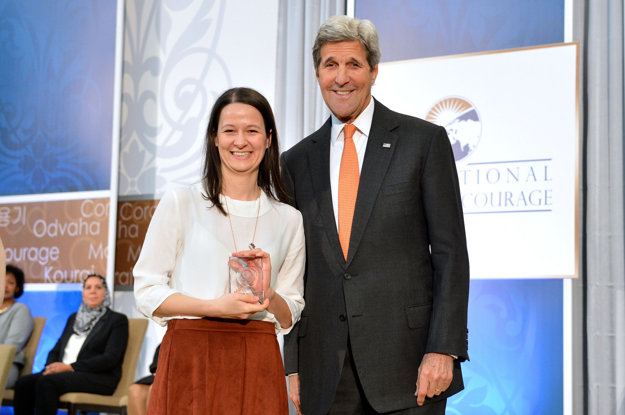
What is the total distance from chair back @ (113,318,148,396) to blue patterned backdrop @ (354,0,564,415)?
220cm

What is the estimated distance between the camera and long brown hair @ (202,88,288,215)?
212 centimetres

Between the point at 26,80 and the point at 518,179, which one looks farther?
the point at 26,80

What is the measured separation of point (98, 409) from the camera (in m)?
5.17

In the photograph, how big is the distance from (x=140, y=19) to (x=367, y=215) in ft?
15.2

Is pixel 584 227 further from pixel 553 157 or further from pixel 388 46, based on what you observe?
pixel 388 46

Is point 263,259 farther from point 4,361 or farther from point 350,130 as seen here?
point 4,361

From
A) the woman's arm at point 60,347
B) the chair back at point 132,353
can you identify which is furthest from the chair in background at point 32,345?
the chair back at point 132,353

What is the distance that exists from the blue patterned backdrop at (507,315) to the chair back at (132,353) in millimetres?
2202

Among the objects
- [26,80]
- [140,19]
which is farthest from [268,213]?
[26,80]

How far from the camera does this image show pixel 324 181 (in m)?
2.31

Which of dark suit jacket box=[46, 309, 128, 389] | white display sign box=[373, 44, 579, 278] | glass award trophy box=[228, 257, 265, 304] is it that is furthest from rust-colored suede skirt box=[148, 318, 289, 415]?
dark suit jacket box=[46, 309, 128, 389]

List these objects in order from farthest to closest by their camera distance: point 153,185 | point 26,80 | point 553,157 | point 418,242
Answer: point 26,80 → point 153,185 → point 553,157 → point 418,242

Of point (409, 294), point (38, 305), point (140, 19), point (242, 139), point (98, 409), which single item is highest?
point (140, 19)

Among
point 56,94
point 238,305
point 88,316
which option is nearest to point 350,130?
point 238,305
